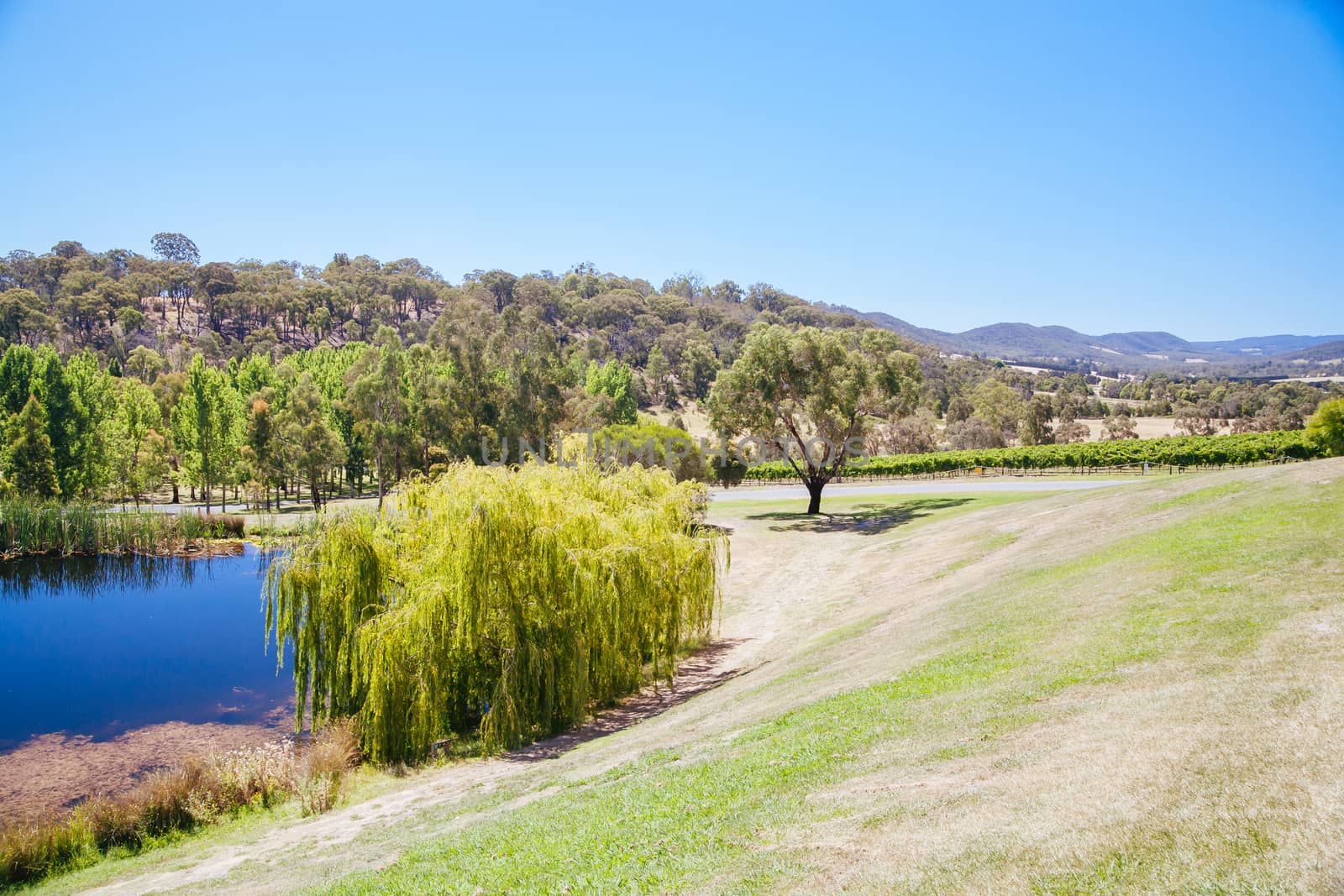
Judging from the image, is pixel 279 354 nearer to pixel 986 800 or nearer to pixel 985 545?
pixel 985 545

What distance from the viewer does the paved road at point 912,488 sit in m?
49.1

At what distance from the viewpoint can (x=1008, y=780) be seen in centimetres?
808

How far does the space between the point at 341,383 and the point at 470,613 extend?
236 feet

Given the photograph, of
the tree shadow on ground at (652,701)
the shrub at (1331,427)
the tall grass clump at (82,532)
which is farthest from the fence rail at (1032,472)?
the tall grass clump at (82,532)

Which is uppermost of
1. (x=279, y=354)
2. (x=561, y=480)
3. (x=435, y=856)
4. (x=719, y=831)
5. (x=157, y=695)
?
(x=279, y=354)

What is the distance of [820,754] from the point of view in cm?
1038

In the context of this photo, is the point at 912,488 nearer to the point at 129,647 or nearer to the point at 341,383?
the point at 129,647

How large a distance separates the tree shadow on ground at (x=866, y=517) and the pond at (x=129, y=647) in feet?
82.8

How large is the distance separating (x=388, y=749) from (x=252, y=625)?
18098 millimetres

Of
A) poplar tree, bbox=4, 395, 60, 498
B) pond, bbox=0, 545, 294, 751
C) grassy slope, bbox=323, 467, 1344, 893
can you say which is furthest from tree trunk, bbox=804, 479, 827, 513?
poplar tree, bbox=4, 395, 60, 498

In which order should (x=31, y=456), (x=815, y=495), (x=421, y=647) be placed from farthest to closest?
(x=31, y=456) → (x=815, y=495) → (x=421, y=647)

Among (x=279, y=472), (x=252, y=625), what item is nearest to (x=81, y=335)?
(x=279, y=472)

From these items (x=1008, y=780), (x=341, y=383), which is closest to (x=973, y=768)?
(x=1008, y=780)

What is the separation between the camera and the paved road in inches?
1934
